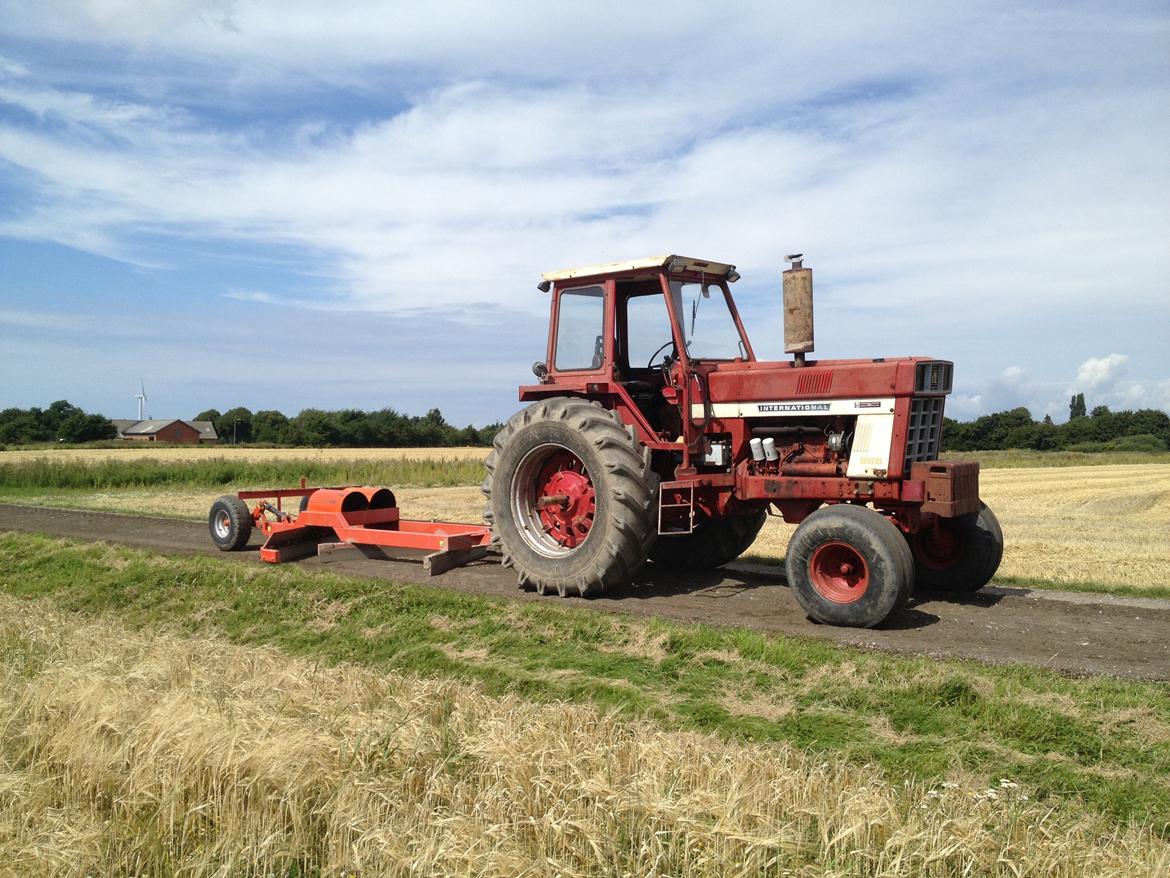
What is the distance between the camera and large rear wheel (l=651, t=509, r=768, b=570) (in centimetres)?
938

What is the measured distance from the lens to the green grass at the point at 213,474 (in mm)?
26453

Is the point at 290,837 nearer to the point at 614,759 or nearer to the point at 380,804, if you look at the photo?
the point at 380,804

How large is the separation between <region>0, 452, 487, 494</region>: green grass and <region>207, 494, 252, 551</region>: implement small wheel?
47.1 feet

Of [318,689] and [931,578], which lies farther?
[931,578]

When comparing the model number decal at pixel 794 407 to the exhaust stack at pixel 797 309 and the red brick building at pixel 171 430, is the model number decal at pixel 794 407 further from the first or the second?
the red brick building at pixel 171 430

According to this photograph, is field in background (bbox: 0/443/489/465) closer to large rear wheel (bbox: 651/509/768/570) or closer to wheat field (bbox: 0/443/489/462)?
wheat field (bbox: 0/443/489/462)

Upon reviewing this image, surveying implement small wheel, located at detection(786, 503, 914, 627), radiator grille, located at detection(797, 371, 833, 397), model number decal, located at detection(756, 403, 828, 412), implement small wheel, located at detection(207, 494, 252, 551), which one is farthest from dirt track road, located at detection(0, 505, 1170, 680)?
radiator grille, located at detection(797, 371, 833, 397)

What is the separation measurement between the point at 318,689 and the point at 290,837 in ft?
5.06

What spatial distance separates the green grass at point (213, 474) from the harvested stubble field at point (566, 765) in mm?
20590

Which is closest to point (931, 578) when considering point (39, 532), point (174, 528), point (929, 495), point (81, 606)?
point (929, 495)

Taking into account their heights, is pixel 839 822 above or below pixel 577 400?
below

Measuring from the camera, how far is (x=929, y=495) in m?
7.30

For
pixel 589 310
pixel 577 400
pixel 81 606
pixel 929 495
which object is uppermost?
pixel 589 310

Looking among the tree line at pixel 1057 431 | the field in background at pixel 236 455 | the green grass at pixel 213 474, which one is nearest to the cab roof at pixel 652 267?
the green grass at pixel 213 474
